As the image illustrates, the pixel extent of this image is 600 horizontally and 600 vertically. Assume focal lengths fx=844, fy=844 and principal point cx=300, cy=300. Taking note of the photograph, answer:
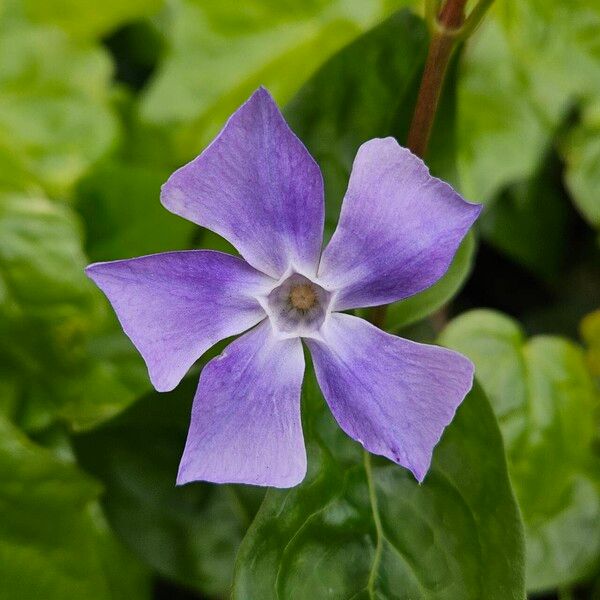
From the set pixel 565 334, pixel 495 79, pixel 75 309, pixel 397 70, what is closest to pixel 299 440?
pixel 397 70

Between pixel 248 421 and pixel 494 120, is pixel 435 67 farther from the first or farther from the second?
pixel 494 120

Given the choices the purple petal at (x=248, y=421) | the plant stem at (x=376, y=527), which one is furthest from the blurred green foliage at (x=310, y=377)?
the purple petal at (x=248, y=421)

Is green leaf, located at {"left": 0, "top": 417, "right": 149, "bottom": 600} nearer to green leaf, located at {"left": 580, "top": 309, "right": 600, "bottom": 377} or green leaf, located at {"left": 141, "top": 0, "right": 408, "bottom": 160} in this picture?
green leaf, located at {"left": 141, "top": 0, "right": 408, "bottom": 160}

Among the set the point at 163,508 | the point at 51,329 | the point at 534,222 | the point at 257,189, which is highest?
the point at 257,189

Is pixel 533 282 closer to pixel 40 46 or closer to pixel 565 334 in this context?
pixel 565 334

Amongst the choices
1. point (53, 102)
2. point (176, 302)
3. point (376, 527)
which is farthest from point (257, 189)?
point (53, 102)
